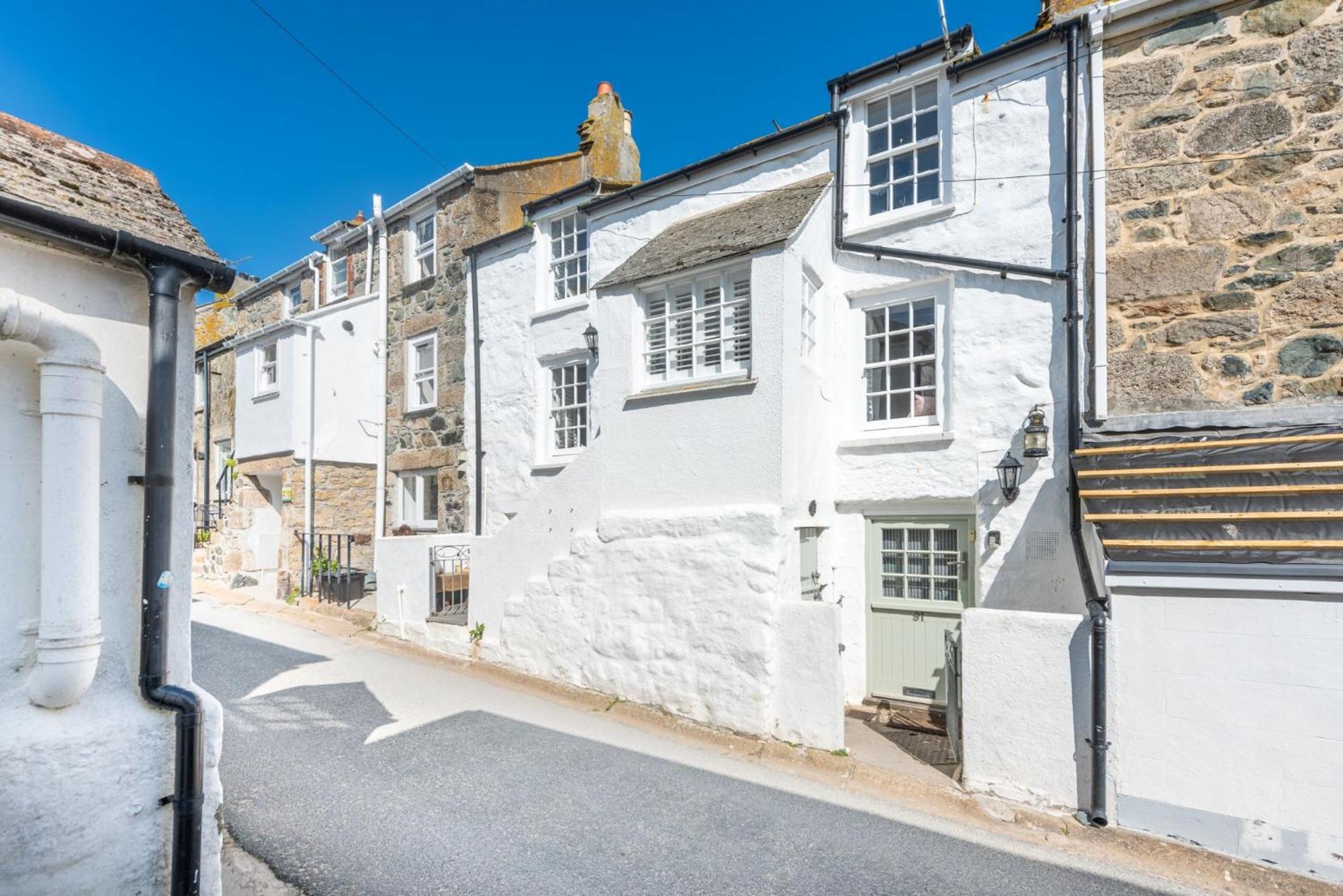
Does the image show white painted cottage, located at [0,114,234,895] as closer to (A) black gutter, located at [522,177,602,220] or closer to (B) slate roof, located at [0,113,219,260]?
(B) slate roof, located at [0,113,219,260]

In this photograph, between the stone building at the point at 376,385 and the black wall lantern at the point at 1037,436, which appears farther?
the stone building at the point at 376,385

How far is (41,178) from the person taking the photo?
11.7 ft

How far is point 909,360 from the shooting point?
7.94m

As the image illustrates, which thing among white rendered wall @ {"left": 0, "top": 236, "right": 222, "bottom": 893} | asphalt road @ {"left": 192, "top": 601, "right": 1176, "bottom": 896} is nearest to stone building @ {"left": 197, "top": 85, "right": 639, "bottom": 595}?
asphalt road @ {"left": 192, "top": 601, "right": 1176, "bottom": 896}

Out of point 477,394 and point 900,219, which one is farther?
point 477,394

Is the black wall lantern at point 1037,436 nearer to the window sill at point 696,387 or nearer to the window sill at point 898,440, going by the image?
the window sill at point 898,440

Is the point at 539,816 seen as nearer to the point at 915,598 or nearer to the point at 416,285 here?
the point at 915,598

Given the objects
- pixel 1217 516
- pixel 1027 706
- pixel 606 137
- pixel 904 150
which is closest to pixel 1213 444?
pixel 1217 516

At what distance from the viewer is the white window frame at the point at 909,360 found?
7762mm

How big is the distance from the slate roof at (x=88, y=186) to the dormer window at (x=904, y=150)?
7.25 m

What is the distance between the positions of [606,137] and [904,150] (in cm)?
739

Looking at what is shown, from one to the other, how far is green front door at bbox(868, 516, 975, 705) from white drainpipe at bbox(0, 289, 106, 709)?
722cm

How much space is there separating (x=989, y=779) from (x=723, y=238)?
603 cm

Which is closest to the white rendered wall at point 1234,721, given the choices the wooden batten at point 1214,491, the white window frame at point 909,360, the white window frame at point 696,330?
the wooden batten at point 1214,491
